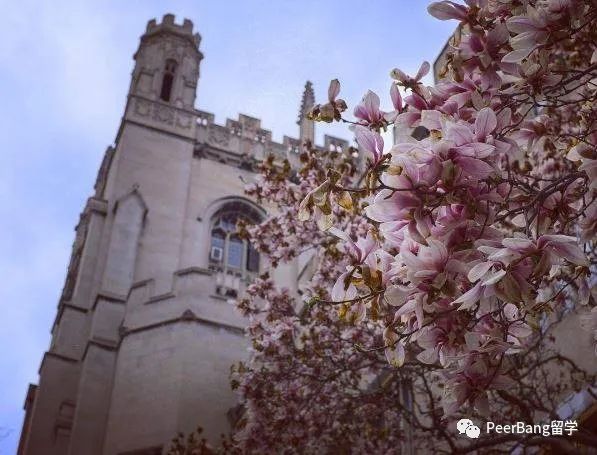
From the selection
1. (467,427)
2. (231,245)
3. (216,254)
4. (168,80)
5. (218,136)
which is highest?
(168,80)

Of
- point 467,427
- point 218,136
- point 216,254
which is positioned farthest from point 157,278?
point 467,427

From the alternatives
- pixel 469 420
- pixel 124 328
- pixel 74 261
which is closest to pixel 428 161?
pixel 469 420

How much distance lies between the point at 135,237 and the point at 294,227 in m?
11.0

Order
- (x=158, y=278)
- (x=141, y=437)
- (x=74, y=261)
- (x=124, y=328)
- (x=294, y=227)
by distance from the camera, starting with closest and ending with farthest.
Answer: (x=294, y=227) → (x=141, y=437) → (x=124, y=328) → (x=158, y=278) → (x=74, y=261)

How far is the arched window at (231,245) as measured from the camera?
75.9 feet

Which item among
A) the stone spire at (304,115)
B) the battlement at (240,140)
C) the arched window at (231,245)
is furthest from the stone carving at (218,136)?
the stone spire at (304,115)

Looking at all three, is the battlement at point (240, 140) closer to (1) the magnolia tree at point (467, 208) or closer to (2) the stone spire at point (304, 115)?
(2) the stone spire at point (304, 115)

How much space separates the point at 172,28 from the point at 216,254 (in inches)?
437

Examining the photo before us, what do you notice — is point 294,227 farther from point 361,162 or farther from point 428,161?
point 361,162

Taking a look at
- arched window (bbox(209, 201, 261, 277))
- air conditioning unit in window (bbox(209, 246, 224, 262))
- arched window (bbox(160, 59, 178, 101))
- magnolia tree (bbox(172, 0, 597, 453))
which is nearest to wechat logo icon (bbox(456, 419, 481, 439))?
magnolia tree (bbox(172, 0, 597, 453))

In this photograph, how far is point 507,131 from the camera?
379 cm

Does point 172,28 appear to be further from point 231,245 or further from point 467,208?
point 467,208

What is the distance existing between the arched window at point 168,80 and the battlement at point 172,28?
169 cm

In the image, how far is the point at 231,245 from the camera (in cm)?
2388
